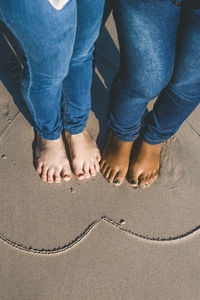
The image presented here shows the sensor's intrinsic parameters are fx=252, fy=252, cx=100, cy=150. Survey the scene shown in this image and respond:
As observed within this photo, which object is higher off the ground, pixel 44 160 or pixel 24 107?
pixel 24 107

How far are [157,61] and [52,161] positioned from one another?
80cm

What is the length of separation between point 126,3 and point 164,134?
700mm

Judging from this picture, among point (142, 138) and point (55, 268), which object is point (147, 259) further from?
point (142, 138)

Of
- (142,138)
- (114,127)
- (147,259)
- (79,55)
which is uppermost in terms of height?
(79,55)

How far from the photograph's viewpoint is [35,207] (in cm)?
137

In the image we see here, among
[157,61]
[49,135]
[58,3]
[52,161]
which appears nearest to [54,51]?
[58,3]

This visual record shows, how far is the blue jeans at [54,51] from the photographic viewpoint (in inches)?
25.6

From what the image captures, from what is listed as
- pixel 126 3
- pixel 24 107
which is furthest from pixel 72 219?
pixel 126 3

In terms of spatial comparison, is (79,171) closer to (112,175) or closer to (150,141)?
(112,175)

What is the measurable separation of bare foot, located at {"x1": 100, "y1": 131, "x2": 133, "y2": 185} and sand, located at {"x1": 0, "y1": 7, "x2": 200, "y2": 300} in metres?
0.06

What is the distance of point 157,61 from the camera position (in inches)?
35.2

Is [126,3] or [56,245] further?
[56,245]

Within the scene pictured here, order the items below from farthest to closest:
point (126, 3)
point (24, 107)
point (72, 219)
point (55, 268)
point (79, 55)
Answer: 1. point (24, 107)
2. point (72, 219)
3. point (55, 268)
4. point (79, 55)
5. point (126, 3)

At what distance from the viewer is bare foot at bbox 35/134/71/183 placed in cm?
141
